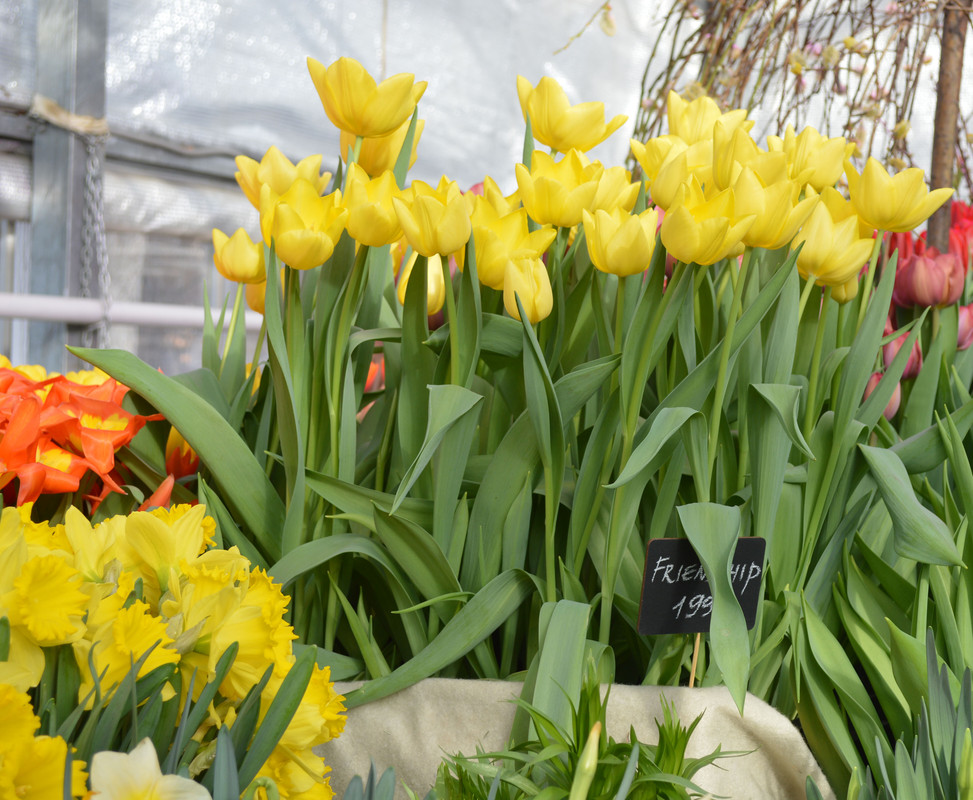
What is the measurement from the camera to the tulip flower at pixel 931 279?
2.05 feet

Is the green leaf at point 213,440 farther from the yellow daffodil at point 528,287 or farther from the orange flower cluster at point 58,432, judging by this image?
the yellow daffodil at point 528,287

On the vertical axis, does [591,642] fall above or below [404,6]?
below

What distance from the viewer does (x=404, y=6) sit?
2.79 m

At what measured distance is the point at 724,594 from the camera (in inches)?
16.7

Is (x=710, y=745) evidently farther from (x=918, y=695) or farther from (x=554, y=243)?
(x=554, y=243)

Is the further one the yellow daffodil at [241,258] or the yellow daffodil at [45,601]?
the yellow daffodil at [241,258]

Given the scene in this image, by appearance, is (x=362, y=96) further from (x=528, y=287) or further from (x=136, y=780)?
(x=136, y=780)

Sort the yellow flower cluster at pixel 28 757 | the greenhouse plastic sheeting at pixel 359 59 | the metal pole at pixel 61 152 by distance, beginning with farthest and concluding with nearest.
→ the greenhouse plastic sheeting at pixel 359 59 < the metal pole at pixel 61 152 < the yellow flower cluster at pixel 28 757

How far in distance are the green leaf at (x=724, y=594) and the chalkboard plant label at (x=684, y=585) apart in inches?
1.1

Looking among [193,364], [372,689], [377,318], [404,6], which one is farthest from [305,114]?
[372,689]

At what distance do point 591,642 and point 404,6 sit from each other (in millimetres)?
2709

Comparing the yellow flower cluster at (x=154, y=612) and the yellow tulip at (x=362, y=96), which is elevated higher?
the yellow tulip at (x=362, y=96)

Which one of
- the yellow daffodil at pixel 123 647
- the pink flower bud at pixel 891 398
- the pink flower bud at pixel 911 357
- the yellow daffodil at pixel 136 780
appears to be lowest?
the yellow daffodil at pixel 136 780

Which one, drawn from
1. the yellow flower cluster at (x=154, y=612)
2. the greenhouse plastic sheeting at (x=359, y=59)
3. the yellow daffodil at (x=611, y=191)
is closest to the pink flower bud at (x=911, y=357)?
the yellow daffodil at (x=611, y=191)
